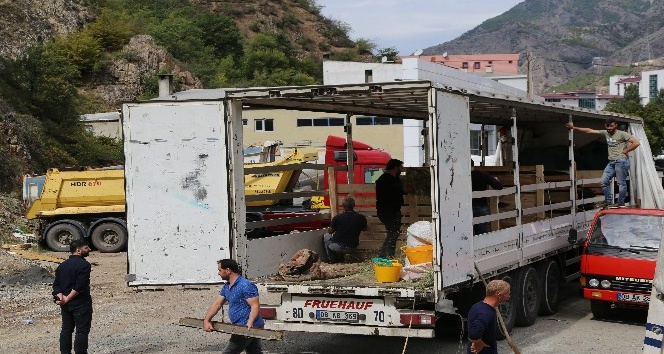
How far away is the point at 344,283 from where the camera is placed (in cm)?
956

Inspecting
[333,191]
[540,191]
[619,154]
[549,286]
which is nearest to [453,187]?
[333,191]

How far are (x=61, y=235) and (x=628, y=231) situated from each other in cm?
1579

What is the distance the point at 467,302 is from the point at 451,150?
2.08m

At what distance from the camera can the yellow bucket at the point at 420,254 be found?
9.74 meters

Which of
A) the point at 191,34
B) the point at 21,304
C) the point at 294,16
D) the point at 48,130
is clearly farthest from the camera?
the point at 294,16

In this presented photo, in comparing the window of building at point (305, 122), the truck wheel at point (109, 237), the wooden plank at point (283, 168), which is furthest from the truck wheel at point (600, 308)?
the window of building at point (305, 122)

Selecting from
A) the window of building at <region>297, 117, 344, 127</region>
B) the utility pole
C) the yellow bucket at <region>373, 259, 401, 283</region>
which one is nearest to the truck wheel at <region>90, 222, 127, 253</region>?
the yellow bucket at <region>373, 259, 401, 283</region>

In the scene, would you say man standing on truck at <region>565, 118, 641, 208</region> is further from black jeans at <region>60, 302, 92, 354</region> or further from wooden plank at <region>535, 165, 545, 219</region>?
black jeans at <region>60, 302, 92, 354</region>

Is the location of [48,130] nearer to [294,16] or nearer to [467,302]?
[467,302]

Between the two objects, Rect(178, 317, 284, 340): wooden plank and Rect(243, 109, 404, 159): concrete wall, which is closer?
Rect(178, 317, 284, 340): wooden plank

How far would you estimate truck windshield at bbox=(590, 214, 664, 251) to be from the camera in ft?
39.4

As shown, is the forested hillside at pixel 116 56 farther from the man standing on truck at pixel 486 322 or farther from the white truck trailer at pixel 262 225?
the man standing on truck at pixel 486 322

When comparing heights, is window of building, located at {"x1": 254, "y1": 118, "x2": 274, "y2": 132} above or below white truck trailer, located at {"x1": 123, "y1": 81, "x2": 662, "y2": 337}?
above

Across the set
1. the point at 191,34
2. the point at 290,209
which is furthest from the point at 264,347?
the point at 191,34
